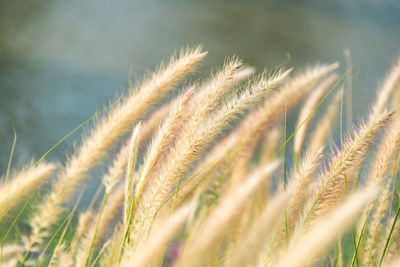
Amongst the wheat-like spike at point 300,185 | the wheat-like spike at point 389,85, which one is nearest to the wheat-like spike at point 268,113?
the wheat-like spike at point 389,85

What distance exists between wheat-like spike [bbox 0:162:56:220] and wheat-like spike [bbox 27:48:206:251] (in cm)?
5

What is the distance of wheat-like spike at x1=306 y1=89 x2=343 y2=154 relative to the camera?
1.24 m

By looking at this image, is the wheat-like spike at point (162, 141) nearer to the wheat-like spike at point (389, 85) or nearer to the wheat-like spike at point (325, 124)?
the wheat-like spike at point (389, 85)

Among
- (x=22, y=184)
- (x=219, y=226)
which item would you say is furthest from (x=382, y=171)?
(x=22, y=184)

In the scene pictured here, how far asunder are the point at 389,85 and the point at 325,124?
0.30 metres

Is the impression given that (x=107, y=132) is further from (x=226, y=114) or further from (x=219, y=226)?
(x=219, y=226)

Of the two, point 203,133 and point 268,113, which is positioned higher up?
point 268,113

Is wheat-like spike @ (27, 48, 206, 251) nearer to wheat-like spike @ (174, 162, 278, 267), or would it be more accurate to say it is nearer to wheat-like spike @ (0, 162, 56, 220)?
wheat-like spike @ (0, 162, 56, 220)

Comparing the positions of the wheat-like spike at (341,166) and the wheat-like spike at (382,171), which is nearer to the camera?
the wheat-like spike at (341,166)

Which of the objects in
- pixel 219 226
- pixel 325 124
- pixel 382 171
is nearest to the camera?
pixel 219 226

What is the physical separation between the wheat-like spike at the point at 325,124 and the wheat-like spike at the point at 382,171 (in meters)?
0.37

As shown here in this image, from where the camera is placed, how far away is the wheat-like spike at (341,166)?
1.89 feet

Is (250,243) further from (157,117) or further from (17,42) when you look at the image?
(17,42)

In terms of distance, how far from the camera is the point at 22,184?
0.82 metres
